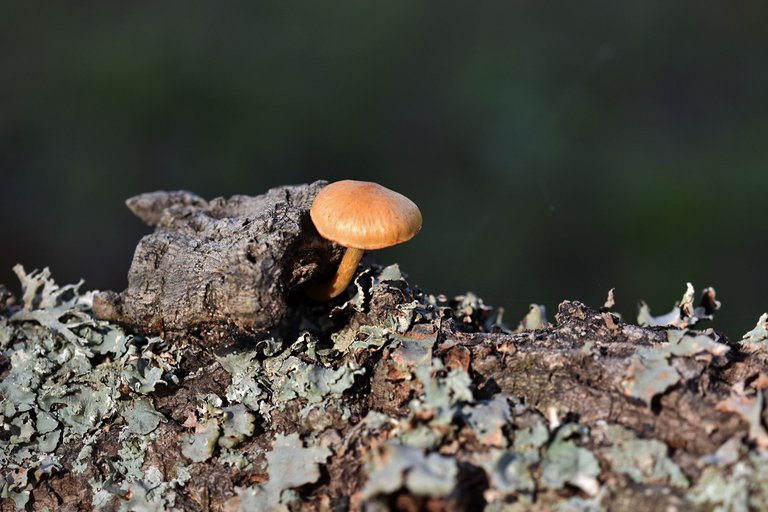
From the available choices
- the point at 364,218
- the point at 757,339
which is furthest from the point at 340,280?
the point at 757,339

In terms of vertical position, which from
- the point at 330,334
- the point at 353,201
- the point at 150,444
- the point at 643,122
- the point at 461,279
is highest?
the point at 643,122

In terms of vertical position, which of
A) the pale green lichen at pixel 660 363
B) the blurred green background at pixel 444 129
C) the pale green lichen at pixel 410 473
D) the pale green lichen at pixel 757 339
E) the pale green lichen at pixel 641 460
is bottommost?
the pale green lichen at pixel 410 473

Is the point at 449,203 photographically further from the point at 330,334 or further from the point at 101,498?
the point at 101,498

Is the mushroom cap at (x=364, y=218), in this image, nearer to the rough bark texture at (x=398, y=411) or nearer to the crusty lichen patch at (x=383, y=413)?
the rough bark texture at (x=398, y=411)

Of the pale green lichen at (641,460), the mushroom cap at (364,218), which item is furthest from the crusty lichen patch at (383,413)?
the mushroom cap at (364,218)

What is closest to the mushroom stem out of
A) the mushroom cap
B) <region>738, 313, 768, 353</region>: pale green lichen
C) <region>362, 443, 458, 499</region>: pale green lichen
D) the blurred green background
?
the mushroom cap

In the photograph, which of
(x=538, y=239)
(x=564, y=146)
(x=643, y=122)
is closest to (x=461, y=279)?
(x=538, y=239)

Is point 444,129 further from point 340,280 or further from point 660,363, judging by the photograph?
point 660,363
